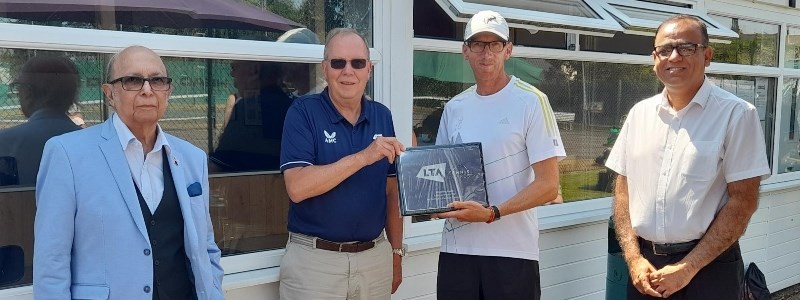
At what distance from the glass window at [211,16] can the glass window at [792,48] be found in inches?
198

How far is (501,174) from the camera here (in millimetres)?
2861

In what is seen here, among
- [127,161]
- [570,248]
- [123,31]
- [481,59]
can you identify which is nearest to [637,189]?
[481,59]

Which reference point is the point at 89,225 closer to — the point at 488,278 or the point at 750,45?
the point at 488,278

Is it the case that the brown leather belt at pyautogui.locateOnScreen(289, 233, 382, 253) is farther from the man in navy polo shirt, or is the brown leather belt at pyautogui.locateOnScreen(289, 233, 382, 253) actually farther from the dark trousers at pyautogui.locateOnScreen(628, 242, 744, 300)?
the dark trousers at pyautogui.locateOnScreen(628, 242, 744, 300)

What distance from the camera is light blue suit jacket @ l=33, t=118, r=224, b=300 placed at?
1.94 meters

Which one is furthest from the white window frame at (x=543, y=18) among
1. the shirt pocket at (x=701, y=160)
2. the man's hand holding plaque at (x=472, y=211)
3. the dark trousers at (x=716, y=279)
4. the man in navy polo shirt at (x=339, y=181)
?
the dark trousers at (x=716, y=279)

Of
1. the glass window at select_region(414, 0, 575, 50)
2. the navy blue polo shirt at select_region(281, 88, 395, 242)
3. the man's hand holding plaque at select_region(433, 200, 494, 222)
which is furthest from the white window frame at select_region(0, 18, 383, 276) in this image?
the man's hand holding plaque at select_region(433, 200, 494, 222)

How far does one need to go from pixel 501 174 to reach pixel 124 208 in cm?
153

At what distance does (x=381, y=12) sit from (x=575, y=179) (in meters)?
2.16

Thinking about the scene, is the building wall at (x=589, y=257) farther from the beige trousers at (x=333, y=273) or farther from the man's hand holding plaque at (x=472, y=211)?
the man's hand holding plaque at (x=472, y=211)

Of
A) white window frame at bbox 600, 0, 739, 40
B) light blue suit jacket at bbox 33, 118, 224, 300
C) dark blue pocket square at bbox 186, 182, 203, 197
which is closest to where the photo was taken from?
light blue suit jacket at bbox 33, 118, 224, 300

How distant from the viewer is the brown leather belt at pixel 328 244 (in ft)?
8.81

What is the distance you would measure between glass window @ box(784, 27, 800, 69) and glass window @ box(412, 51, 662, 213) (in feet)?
7.15

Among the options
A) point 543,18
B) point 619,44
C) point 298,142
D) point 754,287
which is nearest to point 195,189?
point 298,142
